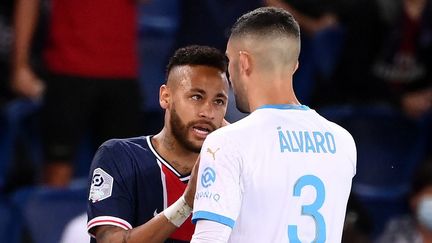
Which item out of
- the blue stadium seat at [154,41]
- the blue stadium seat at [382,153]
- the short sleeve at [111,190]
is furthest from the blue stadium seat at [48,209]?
the short sleeve at [111,190]

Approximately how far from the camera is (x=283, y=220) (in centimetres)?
376

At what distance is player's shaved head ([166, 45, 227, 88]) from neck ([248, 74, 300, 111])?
495 millimetres

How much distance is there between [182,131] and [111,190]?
1.18 ft

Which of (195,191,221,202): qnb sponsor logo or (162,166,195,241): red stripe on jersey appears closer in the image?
(195,191,221,202): qnb sponsor logo

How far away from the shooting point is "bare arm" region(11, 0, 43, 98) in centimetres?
714

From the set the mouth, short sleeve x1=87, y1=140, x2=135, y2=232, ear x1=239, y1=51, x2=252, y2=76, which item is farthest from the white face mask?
ear x1=239, y1=51, x2=252, y2=76

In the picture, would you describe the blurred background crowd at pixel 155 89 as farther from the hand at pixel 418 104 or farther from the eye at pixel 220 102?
the eye at pixel 220 102

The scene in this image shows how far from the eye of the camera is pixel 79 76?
280 inches

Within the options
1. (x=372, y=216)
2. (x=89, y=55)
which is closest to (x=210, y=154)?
(x=89, y=55)

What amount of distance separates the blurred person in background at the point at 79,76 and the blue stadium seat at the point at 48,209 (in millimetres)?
292

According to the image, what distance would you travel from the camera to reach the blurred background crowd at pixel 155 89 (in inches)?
279

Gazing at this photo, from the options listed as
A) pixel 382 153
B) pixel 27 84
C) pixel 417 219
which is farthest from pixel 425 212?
pixel 27 84

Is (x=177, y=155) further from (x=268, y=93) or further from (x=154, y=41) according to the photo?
(x=154, y=41)

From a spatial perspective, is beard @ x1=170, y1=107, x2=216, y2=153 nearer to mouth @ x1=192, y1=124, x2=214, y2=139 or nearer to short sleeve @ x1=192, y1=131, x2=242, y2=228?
mouth @ x1=192, y1=124, x2=214, y2=139
